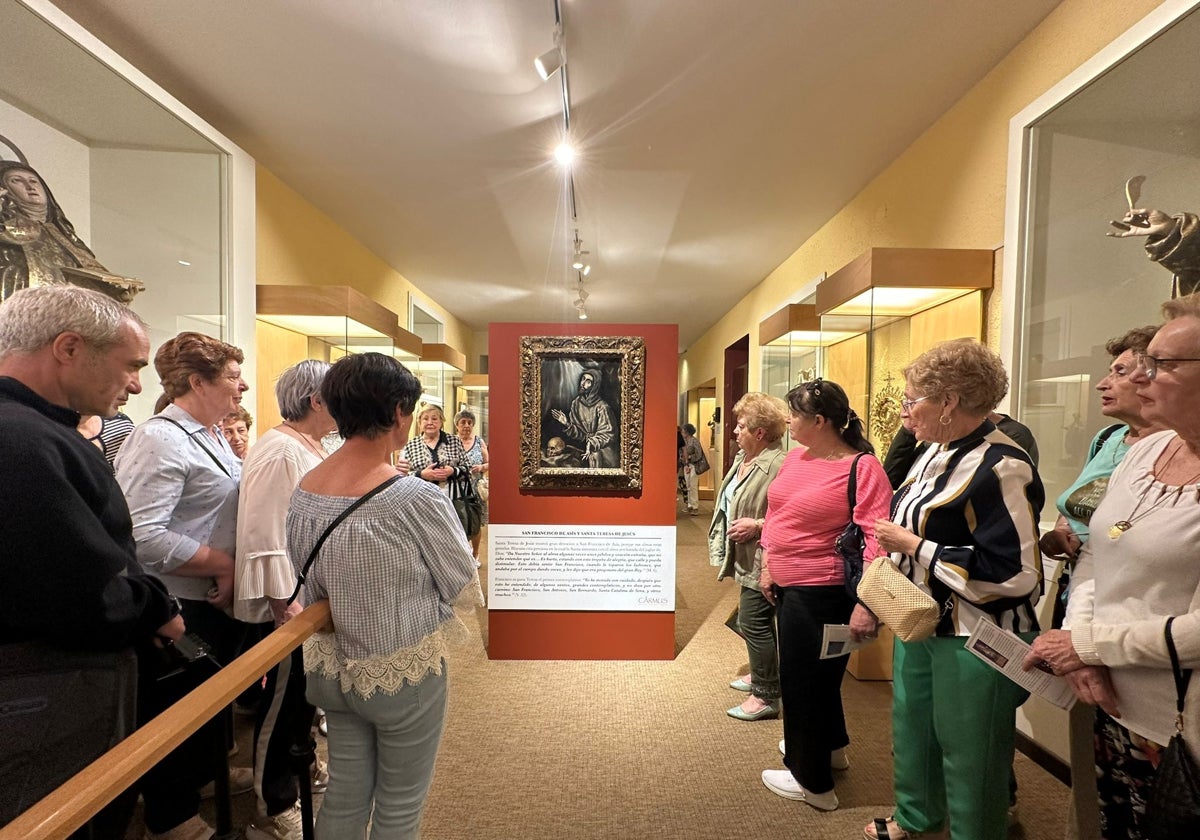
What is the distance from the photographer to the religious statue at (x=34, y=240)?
2.09 metres

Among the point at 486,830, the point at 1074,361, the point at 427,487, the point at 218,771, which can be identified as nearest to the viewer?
the point at 218,771

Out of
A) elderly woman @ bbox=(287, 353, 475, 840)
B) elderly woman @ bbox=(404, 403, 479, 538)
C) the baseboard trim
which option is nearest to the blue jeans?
elderly woman @ bbox=(287, 353, 475, 840)

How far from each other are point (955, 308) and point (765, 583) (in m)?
1.98

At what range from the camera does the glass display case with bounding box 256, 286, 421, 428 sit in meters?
3.83

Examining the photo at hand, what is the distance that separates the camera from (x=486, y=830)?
2.05 meters

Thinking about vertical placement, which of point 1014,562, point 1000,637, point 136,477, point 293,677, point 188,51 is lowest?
point 293,677

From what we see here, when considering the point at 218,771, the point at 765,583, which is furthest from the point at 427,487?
the point at 765,583

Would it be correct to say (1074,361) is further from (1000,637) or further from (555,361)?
(555,361)

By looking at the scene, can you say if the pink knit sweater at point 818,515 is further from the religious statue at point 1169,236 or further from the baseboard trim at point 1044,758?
the baseboard trim at point 1044,758

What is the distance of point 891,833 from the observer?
1900 millimetres

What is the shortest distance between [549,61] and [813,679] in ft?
9.97

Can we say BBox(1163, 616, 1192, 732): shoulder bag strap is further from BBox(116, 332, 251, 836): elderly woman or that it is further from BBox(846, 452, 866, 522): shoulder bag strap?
BBox(116, 332, 251, 836): elderly woman

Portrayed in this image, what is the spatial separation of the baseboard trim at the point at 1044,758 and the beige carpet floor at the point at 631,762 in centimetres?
4

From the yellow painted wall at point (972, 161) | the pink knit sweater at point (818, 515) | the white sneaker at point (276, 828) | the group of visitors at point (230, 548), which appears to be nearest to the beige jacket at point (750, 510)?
the pink knit sweater at point (818, 515)
